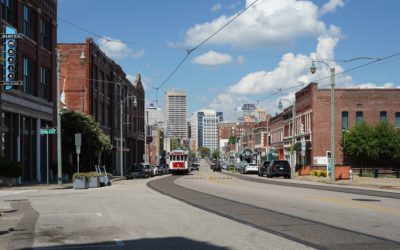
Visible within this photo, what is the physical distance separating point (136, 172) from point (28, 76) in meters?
23.1

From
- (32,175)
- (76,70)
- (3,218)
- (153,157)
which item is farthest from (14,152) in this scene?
(153,157)

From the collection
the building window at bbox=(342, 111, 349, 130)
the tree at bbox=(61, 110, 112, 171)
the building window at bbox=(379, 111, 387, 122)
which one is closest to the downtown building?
the building window at bbox=(342, 111, 349, 130)

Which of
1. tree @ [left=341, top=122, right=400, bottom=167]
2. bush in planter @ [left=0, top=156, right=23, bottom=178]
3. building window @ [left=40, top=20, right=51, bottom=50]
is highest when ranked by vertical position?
building window @ [left=40, top=20, right=51, bottom=50]

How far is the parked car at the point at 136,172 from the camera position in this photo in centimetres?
6150

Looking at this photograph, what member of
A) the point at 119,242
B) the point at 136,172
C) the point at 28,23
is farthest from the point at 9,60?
the point at 136,172

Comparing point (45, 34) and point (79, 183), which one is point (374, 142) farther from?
point (79, 183)

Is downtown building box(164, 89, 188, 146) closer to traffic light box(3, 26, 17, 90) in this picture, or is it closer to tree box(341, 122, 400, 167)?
tree box(341, 122, 400, 167)

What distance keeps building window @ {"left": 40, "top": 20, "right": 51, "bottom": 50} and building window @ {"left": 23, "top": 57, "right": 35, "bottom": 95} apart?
3692 mm

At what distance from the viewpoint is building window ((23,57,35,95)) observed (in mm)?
40750

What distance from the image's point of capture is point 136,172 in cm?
6216

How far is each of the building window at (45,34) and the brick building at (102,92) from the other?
207 cm

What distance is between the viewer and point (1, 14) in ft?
118

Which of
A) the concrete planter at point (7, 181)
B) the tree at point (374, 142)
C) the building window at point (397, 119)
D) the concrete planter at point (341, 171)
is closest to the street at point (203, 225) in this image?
the concrete planter at point (7, 181)

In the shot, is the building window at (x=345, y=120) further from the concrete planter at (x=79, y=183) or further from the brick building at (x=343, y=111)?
the concrete planter at (x=79, y=183)
